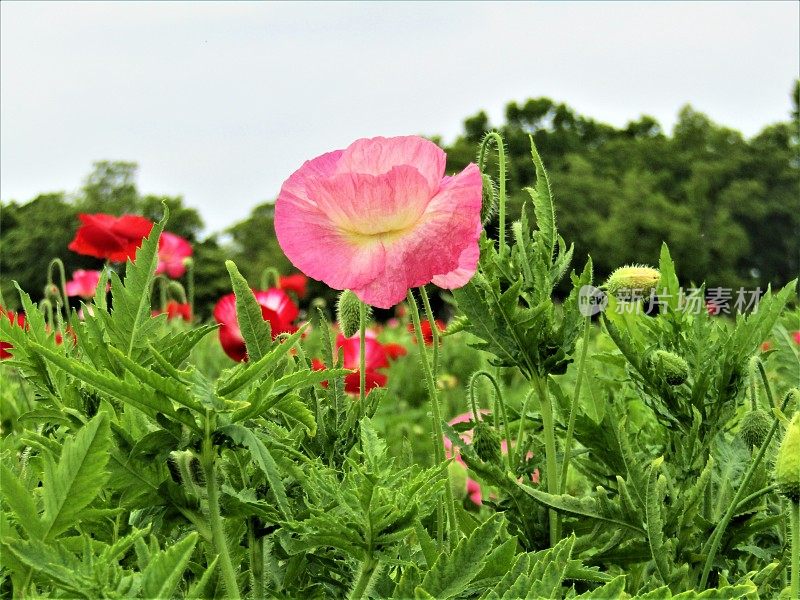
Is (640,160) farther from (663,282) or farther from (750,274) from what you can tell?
(663,282)

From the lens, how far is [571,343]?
3.15 feet

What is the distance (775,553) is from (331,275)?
0.51 meters

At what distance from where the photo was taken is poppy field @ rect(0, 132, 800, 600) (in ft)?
2.01

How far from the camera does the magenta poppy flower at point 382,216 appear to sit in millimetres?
835

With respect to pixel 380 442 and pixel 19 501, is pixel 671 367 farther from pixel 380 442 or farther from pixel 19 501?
pixel 19 501

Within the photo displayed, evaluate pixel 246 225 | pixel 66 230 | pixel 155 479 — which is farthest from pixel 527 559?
pixel 246 225

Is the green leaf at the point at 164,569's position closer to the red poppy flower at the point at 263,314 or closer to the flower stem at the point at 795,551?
the flower stem at the point at 795,551

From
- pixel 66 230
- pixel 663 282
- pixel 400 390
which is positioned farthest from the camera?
pixel 66 230

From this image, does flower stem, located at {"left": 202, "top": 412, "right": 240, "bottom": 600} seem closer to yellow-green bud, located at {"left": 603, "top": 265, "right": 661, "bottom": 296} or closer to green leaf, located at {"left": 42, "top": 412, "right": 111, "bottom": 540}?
green leaf, located at {"left": 42, "top": 412, "right": 111, "bottom": 540}

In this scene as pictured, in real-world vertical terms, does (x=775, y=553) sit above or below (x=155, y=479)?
below

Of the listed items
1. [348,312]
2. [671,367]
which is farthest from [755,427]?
[348,312]

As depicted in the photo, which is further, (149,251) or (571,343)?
→ (571,343)

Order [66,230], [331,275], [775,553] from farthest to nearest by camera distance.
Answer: [66,230] → [775,553] → [331,275]

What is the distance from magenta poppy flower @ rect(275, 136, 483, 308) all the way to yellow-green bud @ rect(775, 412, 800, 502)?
0.29 metres
